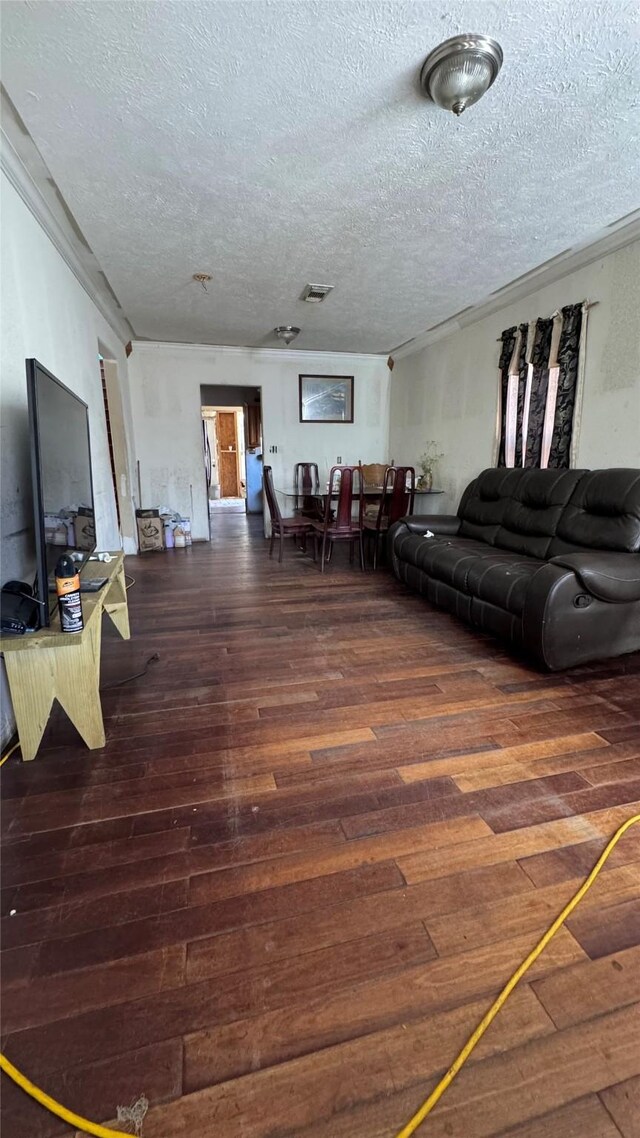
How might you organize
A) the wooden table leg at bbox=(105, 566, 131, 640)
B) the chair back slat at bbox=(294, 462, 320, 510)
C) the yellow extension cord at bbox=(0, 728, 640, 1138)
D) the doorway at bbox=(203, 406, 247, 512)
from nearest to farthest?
the yellow extension cord at bbox=(0, 728, 640, 1138) < the wooden table leg at bbox=(105, 566, 131, 640) < the chair back slat at bbox=(294, 462, 320, 510) < the doorway at bbox=(203, 406, 247, 512)

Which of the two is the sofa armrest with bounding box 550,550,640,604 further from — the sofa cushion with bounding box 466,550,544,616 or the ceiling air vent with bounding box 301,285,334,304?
the ceiling air vent with bounding box 301,285,334,304

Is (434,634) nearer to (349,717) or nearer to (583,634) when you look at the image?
(583,634)

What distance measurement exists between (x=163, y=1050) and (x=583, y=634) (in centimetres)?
228

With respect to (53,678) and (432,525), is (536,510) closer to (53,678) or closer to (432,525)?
(432,525)

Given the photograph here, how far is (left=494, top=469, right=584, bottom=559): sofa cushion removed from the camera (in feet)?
10.4

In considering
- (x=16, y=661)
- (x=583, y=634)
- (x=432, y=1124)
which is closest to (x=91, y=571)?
(x=16, y=661)

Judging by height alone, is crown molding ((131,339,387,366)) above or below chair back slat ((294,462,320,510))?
above

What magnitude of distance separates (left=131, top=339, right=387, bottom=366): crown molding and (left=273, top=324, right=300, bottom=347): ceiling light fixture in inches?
27.5

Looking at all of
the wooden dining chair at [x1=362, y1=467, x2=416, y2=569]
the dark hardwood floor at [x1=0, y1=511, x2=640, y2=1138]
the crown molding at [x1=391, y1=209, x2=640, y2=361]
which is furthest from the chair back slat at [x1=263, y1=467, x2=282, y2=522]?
the dark hardwood floor at [x1=0, y1=511, x2=640, y2=1138]

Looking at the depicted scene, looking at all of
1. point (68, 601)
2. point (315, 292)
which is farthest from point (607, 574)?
point (315, 292)

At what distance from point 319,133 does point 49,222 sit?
5.66 ft

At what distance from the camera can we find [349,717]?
2.02 meters

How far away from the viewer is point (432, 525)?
413 centimetres

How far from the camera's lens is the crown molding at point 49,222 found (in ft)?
6.90
